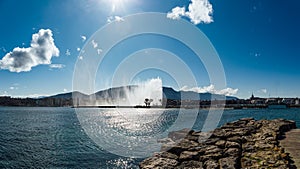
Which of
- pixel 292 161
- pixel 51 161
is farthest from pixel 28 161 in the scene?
pixel 292 161

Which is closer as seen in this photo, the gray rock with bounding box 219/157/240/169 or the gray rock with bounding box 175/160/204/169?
the gray rock with bounding box 219/157/240/169

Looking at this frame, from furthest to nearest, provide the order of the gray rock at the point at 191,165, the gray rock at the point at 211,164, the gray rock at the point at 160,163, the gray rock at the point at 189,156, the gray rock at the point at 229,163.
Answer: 1. the gray rock at the point at 189,156
2. the gray rock at the point at 160,163
3. the gray rock at the point at 191,165
4. the gray rock at the point at 211,164
5. the gray rock at the point at 229,163

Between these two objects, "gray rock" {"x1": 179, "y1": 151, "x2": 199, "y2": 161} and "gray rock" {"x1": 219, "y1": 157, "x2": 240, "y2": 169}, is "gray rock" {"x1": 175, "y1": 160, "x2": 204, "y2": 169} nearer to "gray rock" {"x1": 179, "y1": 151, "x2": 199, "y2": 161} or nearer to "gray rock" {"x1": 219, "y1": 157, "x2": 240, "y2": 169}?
"gray rock" {"x1": 179, "y1": 151, "x2": 199, "y2": 161}

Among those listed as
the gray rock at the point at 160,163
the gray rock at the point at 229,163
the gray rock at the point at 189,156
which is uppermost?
the gray rock at the point at 229,163

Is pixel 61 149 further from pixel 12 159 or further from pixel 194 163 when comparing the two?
pixel 194 163

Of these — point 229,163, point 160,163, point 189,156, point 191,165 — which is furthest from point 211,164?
point 160,163

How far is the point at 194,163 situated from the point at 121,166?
881 centimetres

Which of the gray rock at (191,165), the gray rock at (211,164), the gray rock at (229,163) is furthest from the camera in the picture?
the gray rock at (191,165)

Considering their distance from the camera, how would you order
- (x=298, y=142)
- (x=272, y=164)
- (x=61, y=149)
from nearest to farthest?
1. (x=272, y=164)
2. (x=298, y=142)
3. (x=61, y=149)

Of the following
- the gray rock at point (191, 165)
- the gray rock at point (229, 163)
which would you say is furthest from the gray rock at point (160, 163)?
the gray rock at point (229, 163)

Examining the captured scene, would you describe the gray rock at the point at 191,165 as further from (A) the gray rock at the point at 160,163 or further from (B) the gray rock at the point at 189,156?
(B) the gray rock at the point at 189,156

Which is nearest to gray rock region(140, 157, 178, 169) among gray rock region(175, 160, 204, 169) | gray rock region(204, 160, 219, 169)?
gray rock region(175, 160, 204, 169)

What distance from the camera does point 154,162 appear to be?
23047mm

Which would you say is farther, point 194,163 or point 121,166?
point 121,166
